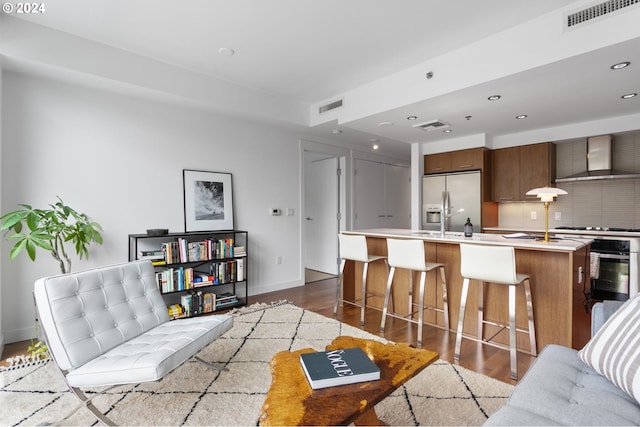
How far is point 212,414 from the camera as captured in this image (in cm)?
188

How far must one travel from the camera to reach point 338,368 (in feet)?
4.76

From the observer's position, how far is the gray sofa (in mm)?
1127

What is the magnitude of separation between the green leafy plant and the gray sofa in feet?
10.5

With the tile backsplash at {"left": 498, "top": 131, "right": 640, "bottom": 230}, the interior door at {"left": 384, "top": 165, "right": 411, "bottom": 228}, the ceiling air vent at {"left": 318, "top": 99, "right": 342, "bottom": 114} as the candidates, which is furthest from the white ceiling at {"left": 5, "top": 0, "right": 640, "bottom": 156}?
the interior door at {"left": 384, "top": 165, "right": 411, "bottom": 228}

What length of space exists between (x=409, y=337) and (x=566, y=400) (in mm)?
1862

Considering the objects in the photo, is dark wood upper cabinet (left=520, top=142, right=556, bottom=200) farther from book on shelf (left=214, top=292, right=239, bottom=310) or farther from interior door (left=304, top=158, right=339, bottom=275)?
book on shelf (left=214, top=292, right=239, bottom=310)

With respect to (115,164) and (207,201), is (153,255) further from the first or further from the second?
(115,164)

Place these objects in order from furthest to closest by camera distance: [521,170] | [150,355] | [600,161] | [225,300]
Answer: [521,170] < [600,161] < [225,300] < [150,355]

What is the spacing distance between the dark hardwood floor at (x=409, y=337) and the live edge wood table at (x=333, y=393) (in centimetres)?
117

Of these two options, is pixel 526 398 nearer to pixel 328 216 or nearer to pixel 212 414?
pixel 212 414

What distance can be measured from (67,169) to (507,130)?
5733 mm

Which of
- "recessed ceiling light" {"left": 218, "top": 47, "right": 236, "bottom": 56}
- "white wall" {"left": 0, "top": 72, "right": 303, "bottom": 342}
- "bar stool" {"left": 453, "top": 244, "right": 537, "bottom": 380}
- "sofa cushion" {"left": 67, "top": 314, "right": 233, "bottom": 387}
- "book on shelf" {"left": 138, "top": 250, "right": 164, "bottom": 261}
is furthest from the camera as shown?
"book on shelf" {"left": 138, "top": 250, "right": 164, "bottom": 261}

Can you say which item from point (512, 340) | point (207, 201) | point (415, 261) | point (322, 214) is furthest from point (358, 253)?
point (322, 214)

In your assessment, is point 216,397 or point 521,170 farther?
point 521,170
